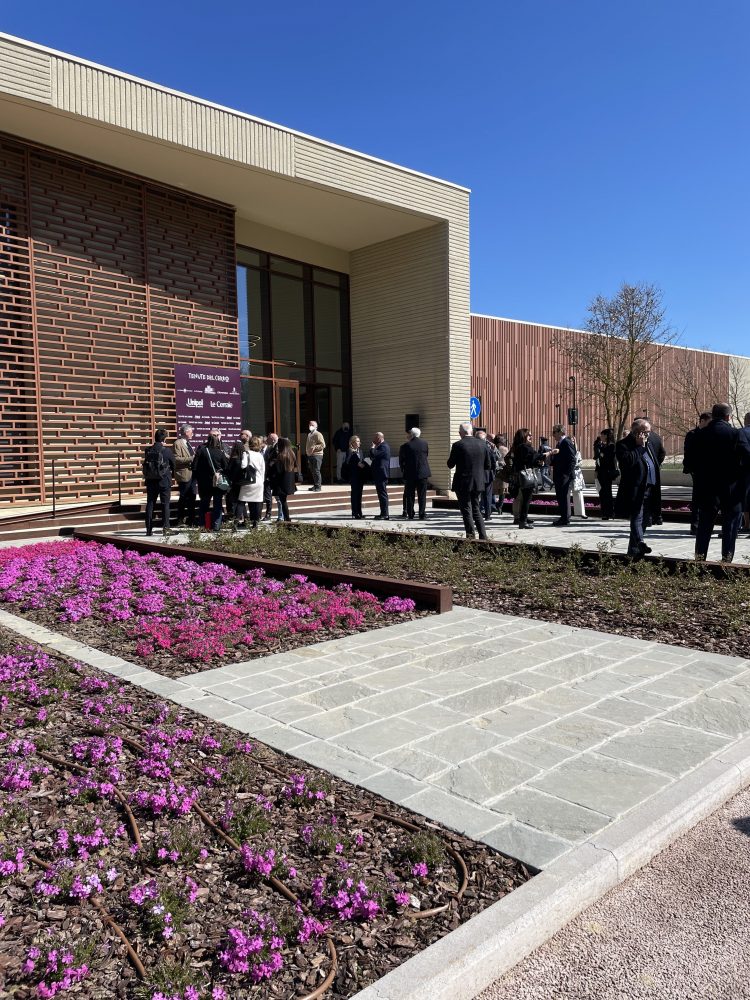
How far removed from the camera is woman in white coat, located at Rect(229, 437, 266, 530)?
12.5 meters

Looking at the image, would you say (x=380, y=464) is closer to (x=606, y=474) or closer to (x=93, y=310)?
(x=606, y=474)

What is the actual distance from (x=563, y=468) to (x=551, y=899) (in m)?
11.4

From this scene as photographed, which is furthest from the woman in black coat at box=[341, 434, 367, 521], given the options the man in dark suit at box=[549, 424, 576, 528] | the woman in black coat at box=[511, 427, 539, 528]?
the man in dark suit at box=[549, 424, 576, 528]

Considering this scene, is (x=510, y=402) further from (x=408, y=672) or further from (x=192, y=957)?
(x=192, y=957)

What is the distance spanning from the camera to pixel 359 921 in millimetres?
2494

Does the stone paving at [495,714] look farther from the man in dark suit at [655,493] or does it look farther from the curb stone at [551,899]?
the man in dark suit at [655,493]

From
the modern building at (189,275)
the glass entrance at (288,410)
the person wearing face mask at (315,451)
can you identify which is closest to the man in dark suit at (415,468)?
the person wearing face mask at (315,451)

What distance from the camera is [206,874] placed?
276 centimetres

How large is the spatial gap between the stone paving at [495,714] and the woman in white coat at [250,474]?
6.46 meters

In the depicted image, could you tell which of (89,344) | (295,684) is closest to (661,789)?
(295,684)

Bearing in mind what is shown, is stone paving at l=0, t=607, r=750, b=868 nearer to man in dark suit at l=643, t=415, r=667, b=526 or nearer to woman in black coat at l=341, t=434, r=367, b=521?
man in dark suit at l=643, t=415, r=667, b=526

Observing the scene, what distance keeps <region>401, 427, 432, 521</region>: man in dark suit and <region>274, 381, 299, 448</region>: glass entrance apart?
275 inches

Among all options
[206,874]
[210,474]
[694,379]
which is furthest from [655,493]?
[694,379]

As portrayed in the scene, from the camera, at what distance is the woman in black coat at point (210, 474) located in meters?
12.6
